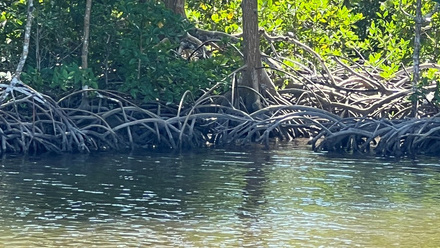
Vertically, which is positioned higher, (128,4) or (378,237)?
(128,4)

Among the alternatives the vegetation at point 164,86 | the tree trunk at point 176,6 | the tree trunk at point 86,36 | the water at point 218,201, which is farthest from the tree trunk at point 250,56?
the tree trunk at point 86,36

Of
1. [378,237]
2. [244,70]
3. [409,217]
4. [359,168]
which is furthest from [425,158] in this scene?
[378,237]

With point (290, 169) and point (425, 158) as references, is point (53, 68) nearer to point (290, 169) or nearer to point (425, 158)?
point (290, 169)

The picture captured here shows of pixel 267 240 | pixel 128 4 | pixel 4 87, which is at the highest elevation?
pixel 128 4

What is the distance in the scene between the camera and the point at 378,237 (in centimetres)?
1121

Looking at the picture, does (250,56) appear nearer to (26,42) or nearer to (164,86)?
(164,86)

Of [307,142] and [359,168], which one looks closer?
[359,168]

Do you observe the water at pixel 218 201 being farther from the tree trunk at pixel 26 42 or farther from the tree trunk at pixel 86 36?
the tree trunk at pixel 86 36

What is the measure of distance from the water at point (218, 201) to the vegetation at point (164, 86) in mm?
876

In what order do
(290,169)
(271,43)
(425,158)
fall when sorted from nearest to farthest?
(290,169)
(425,158)
(271,43)

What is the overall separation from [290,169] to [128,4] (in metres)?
4.45

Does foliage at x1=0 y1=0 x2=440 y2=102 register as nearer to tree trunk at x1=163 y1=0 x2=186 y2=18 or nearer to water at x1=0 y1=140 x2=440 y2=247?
tree trunk at x1=163 y1=0 x2=186 y2=18

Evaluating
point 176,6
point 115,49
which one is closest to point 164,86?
point 115,49

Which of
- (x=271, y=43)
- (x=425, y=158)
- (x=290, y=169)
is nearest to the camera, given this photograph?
(x=290, y=169)
